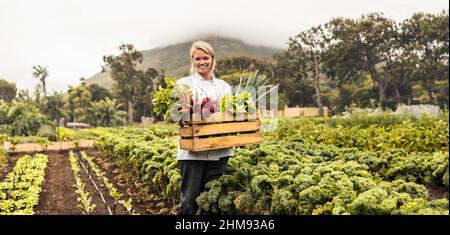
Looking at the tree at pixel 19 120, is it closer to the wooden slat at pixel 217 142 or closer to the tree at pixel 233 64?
the tree at pixel 233 64

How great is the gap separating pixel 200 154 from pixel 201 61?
0.77m

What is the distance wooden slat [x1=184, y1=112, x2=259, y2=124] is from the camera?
337cm

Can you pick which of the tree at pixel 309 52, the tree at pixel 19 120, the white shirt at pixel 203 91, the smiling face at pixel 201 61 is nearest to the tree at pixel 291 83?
the tree at pixel 309 52

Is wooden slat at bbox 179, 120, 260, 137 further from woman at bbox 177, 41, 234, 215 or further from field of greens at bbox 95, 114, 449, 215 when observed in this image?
field of greens at bbox 95, 114, 449, 215

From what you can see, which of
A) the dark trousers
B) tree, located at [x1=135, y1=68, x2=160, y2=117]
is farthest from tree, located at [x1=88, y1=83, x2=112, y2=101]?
the dark trousers

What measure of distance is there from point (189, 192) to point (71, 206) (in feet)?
8.54

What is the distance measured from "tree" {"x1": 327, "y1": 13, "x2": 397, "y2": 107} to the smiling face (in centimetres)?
3455

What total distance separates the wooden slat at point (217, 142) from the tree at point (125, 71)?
31392 millimetres

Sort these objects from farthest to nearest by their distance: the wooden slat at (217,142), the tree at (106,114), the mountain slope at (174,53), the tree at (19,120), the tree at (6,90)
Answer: the tree at (6,90)
the mountain slope at (174,53)
the tree at (106,114)
the tree at (19,120)
the wooden slat at (217,142)

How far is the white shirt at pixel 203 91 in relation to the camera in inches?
137

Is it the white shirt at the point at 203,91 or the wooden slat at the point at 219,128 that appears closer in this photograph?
the wooden slat at the point at 219,128
